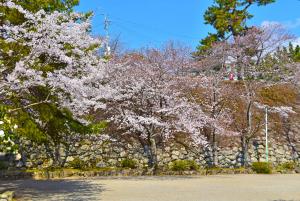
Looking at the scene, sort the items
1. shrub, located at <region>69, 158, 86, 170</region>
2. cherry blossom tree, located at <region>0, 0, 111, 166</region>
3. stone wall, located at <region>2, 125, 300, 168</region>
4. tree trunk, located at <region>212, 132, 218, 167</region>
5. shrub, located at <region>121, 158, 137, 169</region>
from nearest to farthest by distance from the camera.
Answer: cherry blossom tree, located at <region>0, 0, 111, 166</region> < shrub, located at <region>69, 158, 86, 170</region> < shrub, located at <region>121, 158, 137, 169</region> < stone wall, located at <region>2, 125, 300, 168</region> < tree trunk, located at <region>212, 132, 218, 167</region>

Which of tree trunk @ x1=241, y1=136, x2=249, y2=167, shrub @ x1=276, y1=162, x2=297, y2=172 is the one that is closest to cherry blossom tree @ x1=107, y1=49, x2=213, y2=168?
tree trunk @ x1=241, y1=136, x2=249, y2=167

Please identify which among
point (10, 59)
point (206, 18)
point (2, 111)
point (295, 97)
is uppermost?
point (206, 18)

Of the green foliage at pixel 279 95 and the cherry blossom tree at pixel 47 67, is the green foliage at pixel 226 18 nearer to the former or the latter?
the green foliage at pixel 279 95

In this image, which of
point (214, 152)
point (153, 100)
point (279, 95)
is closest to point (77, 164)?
point (153, 100)

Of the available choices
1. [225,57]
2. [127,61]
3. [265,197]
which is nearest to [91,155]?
[127,61]

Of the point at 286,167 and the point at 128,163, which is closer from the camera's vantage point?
the point at 128,163

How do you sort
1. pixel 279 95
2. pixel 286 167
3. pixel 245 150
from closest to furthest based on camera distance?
pixel 286 167 → pixel 245 150 → pixel 279 95

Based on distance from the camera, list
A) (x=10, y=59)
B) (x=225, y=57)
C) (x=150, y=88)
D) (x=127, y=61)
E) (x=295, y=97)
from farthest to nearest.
A: (x=295, y=97), (x=225, y=57), (x=127, y=61), (x=150, y=88), (x=10, y=59)

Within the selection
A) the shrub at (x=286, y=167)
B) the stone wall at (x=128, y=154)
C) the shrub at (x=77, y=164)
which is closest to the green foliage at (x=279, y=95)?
the stone wall at (x=128, y=154)

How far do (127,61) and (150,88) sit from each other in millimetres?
1976

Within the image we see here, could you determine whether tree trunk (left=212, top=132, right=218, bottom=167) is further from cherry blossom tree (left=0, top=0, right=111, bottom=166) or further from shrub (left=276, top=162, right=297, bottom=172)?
cherry blossom tree (left=0, top=0, right=111, bottom=166)

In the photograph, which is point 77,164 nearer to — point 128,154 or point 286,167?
point 128,154

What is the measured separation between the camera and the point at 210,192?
10.9 m

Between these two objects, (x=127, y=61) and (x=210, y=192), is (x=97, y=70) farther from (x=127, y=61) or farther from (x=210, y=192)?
(x=127, y=61)
